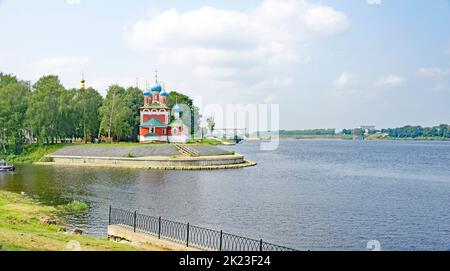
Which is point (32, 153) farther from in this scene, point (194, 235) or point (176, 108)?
point (194, 235)

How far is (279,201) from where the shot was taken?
2631 centimetres

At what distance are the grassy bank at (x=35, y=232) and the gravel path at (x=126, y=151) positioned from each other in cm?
2596

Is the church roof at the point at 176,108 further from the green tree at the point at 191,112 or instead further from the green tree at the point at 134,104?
the green tree at the point at 134,104

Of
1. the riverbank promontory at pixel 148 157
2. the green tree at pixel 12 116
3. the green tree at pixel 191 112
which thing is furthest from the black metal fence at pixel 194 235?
the green tree at pixel 191 112

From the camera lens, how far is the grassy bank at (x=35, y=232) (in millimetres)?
10398

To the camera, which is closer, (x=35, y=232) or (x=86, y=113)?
(x=35, y=232)

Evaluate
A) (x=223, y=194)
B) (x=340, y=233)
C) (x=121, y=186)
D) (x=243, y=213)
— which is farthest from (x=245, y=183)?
(x=340, y=233)

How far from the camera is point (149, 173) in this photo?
43438 millimetres

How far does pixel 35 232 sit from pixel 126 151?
1555 inches

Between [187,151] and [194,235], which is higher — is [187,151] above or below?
above

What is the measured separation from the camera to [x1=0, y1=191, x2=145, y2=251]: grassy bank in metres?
10.4

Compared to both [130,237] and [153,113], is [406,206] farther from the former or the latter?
[153,113]

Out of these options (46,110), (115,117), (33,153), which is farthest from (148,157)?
(33,153)
